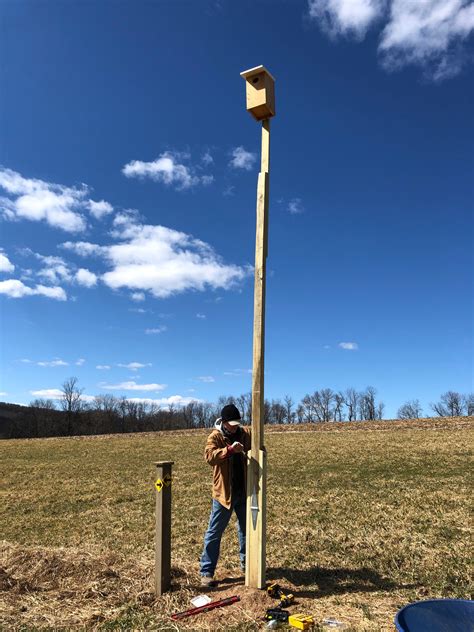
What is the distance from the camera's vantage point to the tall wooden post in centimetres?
A: 516

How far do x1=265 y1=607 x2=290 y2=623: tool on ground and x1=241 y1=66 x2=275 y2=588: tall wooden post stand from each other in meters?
0.60

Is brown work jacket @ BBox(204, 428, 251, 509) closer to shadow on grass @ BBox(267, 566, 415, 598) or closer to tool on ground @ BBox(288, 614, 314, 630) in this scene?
shadow on grass @ BBox(267, 566, 415, 598)

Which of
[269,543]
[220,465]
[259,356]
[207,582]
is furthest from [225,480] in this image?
[269,543]

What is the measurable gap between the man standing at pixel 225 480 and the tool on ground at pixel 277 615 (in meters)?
1.10

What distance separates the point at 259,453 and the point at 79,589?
243 cm

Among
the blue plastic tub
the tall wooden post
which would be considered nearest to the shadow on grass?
the tall wooden post

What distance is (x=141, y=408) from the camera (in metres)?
117

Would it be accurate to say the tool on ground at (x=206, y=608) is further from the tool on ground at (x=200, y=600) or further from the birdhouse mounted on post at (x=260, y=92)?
the birdhouse mounted on post at (x=260, y=92)

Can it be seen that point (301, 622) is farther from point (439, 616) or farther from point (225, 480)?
point (225, 480)

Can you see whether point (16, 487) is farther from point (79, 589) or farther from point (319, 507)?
point (79, 589)

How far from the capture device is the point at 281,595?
4.96 metres

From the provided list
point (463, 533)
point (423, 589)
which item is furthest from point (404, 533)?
point (423, 589)

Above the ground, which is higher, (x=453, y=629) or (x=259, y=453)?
(x=259, y=453)

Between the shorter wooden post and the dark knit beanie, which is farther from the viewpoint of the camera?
the dark knit beanie
